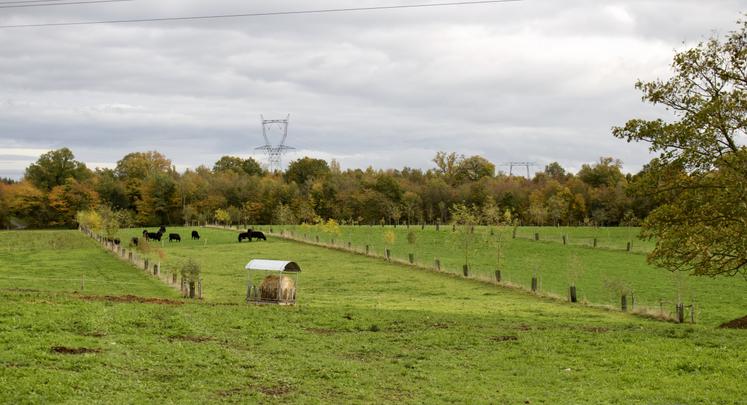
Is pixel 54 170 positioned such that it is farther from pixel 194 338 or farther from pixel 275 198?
pixel 194 338

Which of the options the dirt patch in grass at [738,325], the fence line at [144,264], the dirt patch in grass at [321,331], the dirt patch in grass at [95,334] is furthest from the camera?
the fence line at [144,264]

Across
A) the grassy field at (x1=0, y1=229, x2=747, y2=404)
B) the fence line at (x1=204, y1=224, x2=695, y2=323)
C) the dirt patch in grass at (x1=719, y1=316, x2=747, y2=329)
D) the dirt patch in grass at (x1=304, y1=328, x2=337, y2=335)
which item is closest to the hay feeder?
the grassy field at (x1=0, y1=229, x2=747, y2=404)

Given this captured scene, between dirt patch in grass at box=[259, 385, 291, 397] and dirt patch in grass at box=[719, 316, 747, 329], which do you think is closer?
dirt patch in grass at box=[259, 385, 291, 397]

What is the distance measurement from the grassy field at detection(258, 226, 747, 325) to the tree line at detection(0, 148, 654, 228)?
103 ft

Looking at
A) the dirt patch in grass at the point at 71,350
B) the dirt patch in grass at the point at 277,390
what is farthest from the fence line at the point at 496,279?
the dirt patch in grass at the point at 71,350

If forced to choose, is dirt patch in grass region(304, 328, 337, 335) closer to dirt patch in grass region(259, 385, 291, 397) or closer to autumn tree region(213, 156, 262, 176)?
dirt patch in grass region(259, 385, 291, 397)

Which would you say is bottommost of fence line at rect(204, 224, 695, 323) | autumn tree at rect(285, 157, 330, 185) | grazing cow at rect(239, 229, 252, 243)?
fence line at rect(204, 224, 695, 323)

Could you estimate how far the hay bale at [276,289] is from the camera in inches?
1284

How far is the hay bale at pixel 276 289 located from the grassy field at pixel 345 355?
4.91ft

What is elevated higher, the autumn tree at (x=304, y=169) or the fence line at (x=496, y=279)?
the autumn tree at (x=304, y=169)

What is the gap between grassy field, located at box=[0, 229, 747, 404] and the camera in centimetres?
1544

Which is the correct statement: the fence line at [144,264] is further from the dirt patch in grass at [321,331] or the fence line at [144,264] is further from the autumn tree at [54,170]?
the autumn tree at [54,170]

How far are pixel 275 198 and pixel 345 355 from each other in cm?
11940

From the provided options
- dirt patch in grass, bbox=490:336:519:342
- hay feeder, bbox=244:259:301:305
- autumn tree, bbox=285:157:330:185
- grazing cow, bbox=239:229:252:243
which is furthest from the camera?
autumn tree, bbox=285:157:330:185
